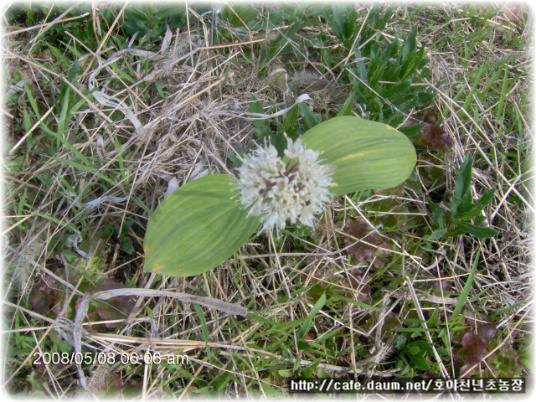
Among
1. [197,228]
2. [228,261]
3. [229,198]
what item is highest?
[229,198]

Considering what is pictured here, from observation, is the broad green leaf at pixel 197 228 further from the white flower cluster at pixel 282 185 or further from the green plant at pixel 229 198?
the white flower cluster at pixel 282 185

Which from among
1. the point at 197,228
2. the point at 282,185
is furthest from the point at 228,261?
the point at 282,185

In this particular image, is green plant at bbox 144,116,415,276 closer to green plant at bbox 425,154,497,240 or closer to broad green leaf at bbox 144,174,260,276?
broad green leaf at bbox 144,174,260,276

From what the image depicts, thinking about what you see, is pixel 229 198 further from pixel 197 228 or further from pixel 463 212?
pixel 463 212

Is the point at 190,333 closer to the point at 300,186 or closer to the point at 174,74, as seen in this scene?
the point at 300,186

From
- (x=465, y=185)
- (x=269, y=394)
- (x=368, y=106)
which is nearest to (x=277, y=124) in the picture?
(x=368, y=106)

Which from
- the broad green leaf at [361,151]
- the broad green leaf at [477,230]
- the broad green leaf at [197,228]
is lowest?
the broad green leaf at [477,230]

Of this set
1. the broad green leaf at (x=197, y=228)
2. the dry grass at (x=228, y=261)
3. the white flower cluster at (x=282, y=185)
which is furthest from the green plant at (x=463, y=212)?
the broad green leaf at (x=197, y=228)
